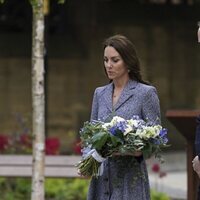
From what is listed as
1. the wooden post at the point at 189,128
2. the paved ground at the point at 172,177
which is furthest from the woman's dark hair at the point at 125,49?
the paved ground at the point at 172,177

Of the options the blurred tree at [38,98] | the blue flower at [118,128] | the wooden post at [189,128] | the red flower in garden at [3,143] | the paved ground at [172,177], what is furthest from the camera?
the paved ground at [172,177]

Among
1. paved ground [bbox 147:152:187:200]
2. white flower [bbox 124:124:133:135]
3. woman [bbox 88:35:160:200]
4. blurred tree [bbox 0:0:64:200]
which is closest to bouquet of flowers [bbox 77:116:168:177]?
white flower [bbox 124:124:133:135]

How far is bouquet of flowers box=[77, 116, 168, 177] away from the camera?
4.86 metres

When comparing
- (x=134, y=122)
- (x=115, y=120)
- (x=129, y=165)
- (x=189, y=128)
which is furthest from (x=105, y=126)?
(x=189, y=128)

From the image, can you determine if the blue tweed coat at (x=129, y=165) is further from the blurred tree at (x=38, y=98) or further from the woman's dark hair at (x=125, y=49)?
the blurred tree at (x=38, y=98)

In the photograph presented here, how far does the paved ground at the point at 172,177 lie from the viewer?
431 inches

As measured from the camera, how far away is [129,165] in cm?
505

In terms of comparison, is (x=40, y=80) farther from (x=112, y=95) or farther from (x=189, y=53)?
(x=189, y=53)

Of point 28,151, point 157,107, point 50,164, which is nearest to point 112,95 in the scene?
point 157,107

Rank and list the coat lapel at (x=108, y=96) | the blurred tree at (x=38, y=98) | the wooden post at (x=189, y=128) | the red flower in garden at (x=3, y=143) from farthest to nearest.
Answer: the red flower in garden at (x=3, y=143) < the blurred tree at (x=38, y=98) < the wooden post at (x=189, y=128) < the coat lapel at (x=108, y=96)

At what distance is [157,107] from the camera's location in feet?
16.8

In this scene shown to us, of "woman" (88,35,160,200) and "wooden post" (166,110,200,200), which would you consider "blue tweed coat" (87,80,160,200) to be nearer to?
"woman" (88,35,160,200)

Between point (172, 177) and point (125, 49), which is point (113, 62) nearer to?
point (125, 49)

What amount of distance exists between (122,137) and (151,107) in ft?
1.10
